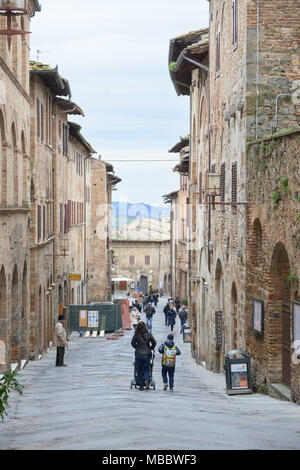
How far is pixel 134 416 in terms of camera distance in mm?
12594

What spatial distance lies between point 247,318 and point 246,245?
166 centimetres

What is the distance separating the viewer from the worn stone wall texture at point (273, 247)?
14.9 metres

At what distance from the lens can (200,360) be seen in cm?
2956

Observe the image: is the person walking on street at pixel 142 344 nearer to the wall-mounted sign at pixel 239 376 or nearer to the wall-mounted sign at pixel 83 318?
the wall-mounted sign at pixel 239 376

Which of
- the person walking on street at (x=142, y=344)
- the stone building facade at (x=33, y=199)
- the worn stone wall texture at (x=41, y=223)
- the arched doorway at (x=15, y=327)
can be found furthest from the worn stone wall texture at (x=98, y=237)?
the person walking on street at (x=142, y=344)

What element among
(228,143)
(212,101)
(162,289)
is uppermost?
(212,101)

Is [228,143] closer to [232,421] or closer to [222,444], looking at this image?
[232,421]

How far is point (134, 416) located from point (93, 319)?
87.0 ft

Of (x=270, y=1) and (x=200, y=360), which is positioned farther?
(x=200, y=360)

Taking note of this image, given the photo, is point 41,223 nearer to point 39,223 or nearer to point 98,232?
point 39,223

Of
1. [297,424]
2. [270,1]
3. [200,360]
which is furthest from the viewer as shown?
[200,360]

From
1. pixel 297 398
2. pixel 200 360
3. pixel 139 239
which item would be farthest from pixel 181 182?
pixel 297 398

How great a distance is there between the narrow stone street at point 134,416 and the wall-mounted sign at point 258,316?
140 cm

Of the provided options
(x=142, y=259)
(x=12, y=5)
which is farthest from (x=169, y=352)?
(x=142, y=259)
